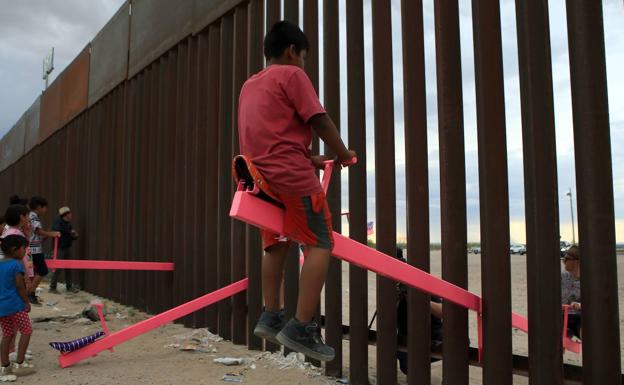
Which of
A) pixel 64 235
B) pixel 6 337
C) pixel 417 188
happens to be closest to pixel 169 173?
pixel 6 337

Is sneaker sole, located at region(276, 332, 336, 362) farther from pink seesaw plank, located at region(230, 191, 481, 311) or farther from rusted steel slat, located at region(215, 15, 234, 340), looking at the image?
rusted steel slat, located at region(215, 15, 234, 340)

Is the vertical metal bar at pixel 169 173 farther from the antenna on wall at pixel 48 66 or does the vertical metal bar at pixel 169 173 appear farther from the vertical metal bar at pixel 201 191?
the antenna on wall at pixel 48 66

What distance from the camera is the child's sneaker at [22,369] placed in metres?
4.15

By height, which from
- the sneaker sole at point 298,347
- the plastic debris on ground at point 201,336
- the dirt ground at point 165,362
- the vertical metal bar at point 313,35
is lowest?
the dirt ground at point 165,362

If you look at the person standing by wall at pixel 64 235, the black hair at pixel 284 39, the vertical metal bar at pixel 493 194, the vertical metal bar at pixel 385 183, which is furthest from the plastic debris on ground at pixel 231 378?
the person standing by wall at pixel 64 235

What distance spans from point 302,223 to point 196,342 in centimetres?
355

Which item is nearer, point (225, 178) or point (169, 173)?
point (225, 178)

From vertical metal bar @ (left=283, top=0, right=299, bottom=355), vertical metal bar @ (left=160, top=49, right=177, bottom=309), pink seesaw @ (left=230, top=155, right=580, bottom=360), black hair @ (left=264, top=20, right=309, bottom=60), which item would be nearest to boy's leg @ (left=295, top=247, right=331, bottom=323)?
pink seesaw @ (left=230, top=155, right=580, bottom=360)

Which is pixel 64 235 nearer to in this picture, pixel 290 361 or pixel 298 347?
pixel 290 361

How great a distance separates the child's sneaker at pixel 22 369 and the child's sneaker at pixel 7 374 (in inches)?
1.3

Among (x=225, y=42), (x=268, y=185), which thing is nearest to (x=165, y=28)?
(x=225, y=42)

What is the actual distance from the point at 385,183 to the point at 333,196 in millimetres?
552

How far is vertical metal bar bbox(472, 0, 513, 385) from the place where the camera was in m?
3.04

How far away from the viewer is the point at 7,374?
4.11m
